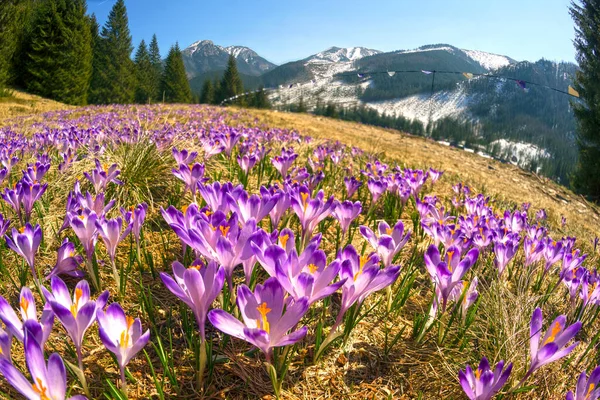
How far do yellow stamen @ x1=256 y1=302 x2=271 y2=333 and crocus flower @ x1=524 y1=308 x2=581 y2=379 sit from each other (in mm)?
895

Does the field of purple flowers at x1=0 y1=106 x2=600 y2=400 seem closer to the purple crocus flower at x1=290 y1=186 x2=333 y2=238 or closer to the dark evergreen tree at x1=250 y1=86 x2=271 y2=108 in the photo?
the purple crocus flower at x1=290 y1=186 x2=333 y2=238

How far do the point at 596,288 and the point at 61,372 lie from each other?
2339 millimetres

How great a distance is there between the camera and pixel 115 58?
41844mm

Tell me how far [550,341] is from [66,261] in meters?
1.94

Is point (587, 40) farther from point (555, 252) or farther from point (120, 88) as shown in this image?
point (120, 88)

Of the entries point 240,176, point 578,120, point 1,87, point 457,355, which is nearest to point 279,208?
point 457,355

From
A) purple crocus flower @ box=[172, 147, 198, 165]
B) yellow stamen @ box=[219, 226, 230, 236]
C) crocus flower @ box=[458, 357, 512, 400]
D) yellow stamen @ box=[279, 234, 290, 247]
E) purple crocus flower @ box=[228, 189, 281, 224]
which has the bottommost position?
crocus flower @ box=[458, 357, 512, 400]

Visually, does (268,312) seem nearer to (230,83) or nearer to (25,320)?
(25,320)

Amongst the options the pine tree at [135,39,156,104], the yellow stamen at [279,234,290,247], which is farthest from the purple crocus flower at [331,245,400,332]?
the pine tree at [135,39,156,104]

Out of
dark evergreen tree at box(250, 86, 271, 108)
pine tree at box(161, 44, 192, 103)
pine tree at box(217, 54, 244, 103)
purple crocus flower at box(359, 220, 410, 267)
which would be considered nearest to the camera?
purple crocus flower at box(359, 220, 410, 267)

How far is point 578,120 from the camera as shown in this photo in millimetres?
20000

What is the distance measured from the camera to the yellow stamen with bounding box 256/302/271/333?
1007mm

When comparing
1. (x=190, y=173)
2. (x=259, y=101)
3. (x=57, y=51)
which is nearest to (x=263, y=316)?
(x=190, y=173)

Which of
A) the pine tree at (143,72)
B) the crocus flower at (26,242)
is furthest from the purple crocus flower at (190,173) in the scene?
the pine tree at (143,72)
